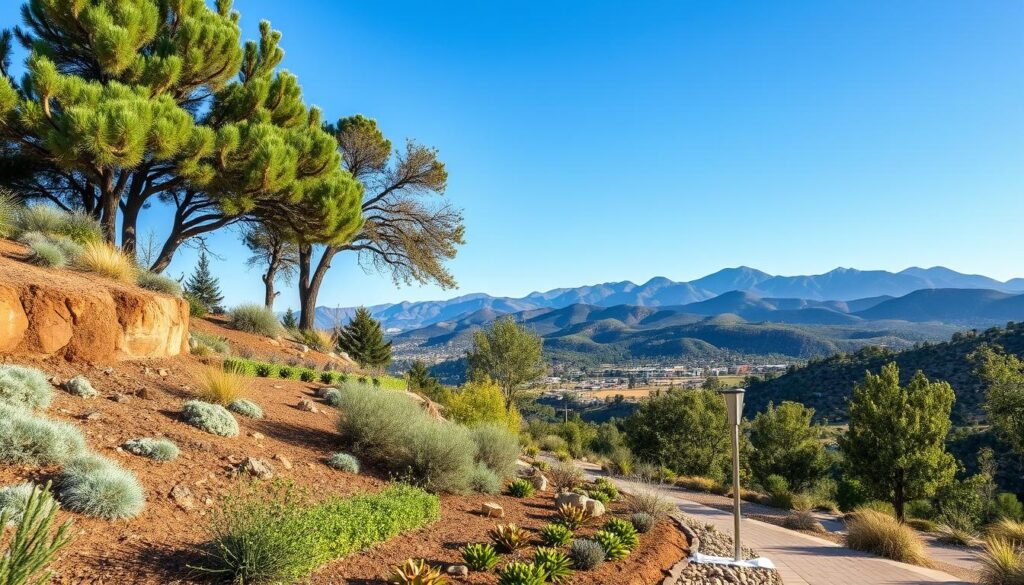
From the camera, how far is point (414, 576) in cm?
469

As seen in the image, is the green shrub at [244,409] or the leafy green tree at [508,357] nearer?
the green shrub at [244,409]

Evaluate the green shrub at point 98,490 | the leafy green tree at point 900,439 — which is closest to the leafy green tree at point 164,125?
the green shrub at point 98,490

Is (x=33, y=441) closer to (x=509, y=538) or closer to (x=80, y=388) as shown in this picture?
(x=80, y=388)

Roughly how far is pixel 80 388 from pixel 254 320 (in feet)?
34.4

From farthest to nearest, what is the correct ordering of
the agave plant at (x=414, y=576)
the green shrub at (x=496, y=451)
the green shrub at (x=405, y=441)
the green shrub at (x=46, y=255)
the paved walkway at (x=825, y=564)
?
the green shrub at (x=496, y=451), the green shrub at (x=46, y=255), the green shrub at (x=405, y=441), the paved walkway at (x=825, y=564), the agave plant at (x=414, y=576)

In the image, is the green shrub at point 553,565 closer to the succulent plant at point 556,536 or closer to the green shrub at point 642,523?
the succulent plant at point 556,536

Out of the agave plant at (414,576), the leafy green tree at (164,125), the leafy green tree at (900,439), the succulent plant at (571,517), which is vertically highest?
the leafy green tree at (164,125)

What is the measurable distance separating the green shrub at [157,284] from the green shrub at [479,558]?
9500 millimetres

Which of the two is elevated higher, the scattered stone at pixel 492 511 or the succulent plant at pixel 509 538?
the succulent plant at pixel 509 538

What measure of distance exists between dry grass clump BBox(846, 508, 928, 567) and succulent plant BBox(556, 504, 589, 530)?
5714 mm

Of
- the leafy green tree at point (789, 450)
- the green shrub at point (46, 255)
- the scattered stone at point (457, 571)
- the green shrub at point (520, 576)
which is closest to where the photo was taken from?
the green shrub at point (520, 576)

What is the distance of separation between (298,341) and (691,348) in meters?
181

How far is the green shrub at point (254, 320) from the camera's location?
17406 mm

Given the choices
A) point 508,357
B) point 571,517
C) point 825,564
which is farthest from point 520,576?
point 508,357
